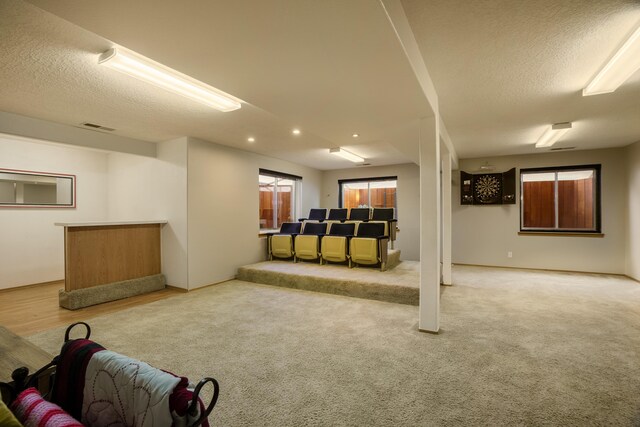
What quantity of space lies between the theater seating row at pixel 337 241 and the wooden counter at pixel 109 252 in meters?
2.20

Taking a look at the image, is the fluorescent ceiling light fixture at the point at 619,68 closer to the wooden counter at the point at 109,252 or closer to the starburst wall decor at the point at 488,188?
the starburst wall decor at the point at 488,188

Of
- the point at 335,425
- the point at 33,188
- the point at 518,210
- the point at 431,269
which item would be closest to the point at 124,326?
the point at 335,425

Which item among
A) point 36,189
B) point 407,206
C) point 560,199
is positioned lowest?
point 407,206

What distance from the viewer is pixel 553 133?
4.48m

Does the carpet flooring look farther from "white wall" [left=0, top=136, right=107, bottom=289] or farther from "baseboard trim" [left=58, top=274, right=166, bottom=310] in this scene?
"white wall" [left=0, top=136, right=107, bottom=289]

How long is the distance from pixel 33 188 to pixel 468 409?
6869 millimetres

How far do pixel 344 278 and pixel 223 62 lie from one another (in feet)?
11.2

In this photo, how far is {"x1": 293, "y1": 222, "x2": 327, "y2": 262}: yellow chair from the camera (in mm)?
5723

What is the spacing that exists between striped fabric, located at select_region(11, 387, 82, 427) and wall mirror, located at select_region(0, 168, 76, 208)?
18.6 ft

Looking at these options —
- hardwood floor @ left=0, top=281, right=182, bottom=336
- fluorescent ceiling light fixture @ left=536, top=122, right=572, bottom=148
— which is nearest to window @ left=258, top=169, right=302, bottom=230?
hardwood floor @ left=0, top=281, right=182, bottom=336

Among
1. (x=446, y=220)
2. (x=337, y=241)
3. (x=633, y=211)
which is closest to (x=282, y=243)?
(x=337, y=241)

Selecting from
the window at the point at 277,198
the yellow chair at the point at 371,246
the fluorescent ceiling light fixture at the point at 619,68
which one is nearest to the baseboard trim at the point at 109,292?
the window at the point at 277,198

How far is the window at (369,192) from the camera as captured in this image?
7.93 m

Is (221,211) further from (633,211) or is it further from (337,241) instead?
(633,211)
